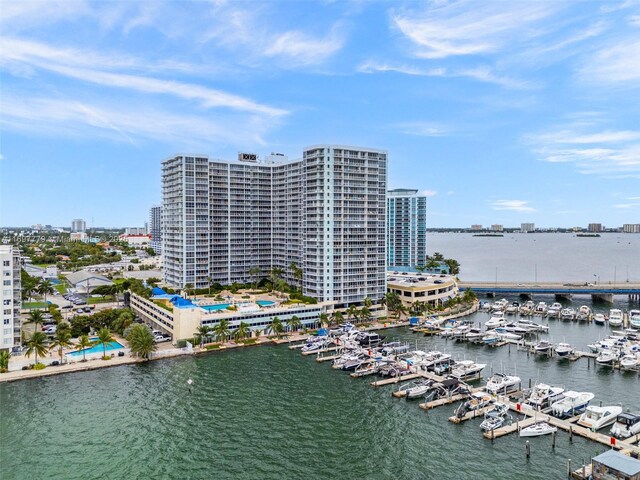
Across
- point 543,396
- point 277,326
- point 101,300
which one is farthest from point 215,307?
point 543,396

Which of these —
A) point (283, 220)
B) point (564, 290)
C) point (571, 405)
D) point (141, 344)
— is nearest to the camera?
point (571, 405)

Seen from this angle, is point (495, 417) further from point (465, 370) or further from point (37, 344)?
point (37, 344)

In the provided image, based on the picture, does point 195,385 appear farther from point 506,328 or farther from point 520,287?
point 520,287

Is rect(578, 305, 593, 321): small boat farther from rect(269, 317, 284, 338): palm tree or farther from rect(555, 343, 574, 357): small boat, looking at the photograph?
rect(269, 317, 284, 338): palm tree

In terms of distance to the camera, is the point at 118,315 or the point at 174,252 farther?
the point at 174,252

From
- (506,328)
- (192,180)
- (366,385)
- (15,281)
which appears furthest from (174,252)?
(506,328)

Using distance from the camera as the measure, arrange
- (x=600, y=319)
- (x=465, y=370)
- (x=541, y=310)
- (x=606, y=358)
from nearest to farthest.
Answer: (x=465, y=370) → (x=606, y=358) → (x=600, y=319) → (x=541, y=310)

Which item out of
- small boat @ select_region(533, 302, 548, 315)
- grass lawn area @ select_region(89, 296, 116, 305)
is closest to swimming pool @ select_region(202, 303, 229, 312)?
grass lawn area @ select_region(89, 296, 116, 305)
